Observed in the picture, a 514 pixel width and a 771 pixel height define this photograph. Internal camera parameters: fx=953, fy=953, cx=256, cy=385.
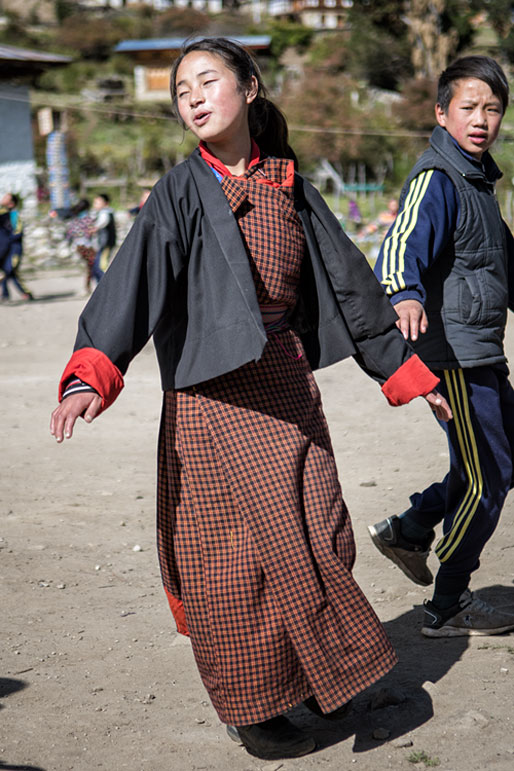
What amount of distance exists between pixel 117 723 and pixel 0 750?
1.10 ft

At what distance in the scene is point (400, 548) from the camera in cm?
349

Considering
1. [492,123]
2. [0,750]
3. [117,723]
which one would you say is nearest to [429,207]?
[492,123]

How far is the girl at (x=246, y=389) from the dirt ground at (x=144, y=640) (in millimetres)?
260

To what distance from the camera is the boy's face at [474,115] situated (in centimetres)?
309

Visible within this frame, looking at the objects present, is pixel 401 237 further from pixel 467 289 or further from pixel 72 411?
pixel 72 411

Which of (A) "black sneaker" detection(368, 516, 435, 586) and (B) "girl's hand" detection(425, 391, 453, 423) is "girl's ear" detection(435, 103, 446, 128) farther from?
(A) "black sneaker" detection(368, 516, 435, 586)

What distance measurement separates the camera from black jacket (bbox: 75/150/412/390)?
7.66ft

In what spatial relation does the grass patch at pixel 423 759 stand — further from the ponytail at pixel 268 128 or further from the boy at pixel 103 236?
the boy at pixel 103 236

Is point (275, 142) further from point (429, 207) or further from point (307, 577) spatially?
point (307, 577)

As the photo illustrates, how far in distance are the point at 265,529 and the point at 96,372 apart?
58cm

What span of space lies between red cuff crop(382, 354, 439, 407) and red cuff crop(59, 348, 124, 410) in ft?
2.46

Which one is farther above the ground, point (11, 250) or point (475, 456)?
point (475, 456)

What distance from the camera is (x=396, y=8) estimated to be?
37562mm

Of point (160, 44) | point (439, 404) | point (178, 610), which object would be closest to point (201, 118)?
point (439, 404)
